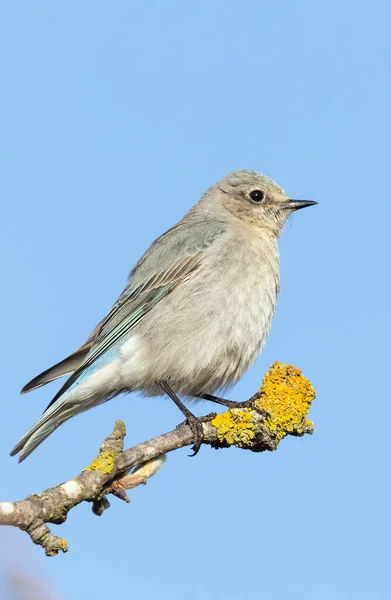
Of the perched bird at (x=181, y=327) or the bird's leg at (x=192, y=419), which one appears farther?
the perched bird at (x=181, y=327)

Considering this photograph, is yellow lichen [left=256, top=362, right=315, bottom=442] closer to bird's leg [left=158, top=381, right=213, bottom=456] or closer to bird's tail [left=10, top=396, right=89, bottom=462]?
bird's leg [left=158, top=381, right=213, bottom=456]

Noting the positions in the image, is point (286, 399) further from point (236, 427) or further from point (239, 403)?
point (239, 403)

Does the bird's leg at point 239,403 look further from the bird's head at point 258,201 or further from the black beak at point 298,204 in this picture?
the black beak at point 298,204

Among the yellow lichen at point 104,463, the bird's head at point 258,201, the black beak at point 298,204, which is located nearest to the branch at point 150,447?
the yellow lichen at point 104,463

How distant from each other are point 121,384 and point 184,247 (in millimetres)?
1425

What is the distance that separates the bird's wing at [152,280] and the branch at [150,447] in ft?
5.08

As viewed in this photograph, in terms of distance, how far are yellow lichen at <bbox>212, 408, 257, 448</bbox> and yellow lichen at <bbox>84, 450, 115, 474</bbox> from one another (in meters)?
1.47

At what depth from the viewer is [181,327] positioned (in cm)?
713

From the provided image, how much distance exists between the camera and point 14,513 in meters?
3.82

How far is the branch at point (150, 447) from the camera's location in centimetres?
392

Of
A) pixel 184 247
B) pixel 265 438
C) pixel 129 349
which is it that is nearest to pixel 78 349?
pixel 129 349

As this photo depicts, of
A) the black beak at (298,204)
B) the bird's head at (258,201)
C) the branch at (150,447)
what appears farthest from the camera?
the black beak at (298,204)

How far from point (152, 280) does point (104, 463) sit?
3350mm

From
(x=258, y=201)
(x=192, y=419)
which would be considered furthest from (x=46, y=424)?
(x=258, y=201)
